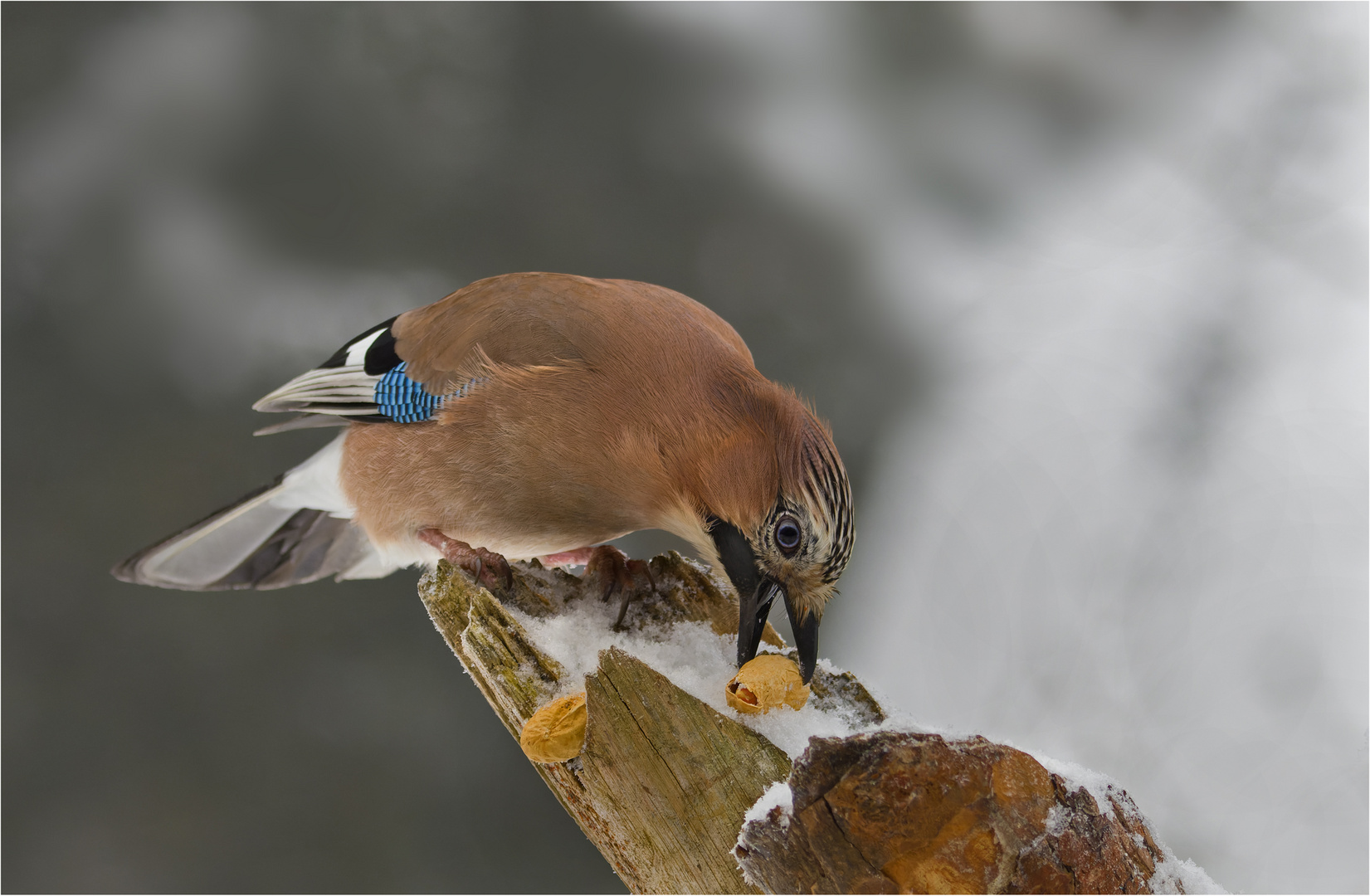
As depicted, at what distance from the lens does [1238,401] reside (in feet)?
9.13

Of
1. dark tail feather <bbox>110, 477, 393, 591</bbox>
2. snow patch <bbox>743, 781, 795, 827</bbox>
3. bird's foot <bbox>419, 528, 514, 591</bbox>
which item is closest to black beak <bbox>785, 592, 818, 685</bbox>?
snow patch <bbox>743, 781, 795, 827</bbox>

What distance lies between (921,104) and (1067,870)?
9.29 ft

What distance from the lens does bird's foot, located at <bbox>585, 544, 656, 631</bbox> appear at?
1826mm

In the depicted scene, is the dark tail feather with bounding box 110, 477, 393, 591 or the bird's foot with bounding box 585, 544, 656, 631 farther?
the dark tail feather with bounding box 110, 477, 393, 591

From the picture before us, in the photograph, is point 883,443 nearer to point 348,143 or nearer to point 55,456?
point 348,143

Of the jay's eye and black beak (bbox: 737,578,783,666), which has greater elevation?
the jay's eye

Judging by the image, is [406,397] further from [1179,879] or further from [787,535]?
[1179,879]

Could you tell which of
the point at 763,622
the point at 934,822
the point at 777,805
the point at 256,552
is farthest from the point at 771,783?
the point at 256,552

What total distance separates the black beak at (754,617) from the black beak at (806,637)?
3 cm

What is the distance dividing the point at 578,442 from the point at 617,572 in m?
0.28

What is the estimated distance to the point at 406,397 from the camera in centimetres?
202

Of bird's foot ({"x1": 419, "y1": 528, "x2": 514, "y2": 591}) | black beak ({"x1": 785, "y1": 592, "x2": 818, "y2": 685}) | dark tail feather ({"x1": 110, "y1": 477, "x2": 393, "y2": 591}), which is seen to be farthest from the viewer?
dark tail feather ({"x1": 110, "y1": 477, "x2": 393, "y2": 591})

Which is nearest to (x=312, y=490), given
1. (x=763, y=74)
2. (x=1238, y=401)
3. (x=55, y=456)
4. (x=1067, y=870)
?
(x=55, y=456)

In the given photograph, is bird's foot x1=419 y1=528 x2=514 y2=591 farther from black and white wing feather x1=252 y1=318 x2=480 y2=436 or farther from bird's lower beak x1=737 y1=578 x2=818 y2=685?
bird's lower beak x1=737 y1=578 x2=818 y2=685
